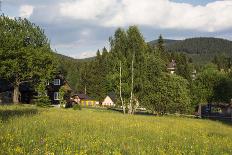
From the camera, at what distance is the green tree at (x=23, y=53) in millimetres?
66875

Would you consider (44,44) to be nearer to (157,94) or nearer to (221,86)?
(157,94)

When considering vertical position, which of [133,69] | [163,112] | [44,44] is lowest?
[163,112]

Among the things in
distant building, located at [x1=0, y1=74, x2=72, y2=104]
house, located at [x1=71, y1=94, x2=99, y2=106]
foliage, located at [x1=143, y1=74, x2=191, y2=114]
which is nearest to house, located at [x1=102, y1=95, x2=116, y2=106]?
house, located at [x1=71, y1=94, x2=99, y2=106]

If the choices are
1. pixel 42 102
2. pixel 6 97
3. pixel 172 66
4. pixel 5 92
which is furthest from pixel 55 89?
pixel 172 66

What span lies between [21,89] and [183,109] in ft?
108

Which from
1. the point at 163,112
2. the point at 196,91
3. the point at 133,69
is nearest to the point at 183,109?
the point at 163,112

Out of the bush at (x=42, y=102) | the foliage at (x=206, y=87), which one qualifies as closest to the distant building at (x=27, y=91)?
the bush at (x=42, y=102)

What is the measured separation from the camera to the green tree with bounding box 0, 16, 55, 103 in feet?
219

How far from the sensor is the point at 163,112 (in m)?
68.6

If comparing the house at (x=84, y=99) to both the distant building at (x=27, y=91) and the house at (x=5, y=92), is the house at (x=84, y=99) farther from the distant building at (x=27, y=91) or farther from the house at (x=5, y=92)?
the house at (x=5, y=92)

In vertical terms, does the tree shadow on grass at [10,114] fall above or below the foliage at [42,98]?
below

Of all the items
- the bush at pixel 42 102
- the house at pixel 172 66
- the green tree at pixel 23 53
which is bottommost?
the bush at pixel 42 102

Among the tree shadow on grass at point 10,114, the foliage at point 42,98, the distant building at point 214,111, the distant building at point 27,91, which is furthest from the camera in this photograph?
the distant building at point 214,111

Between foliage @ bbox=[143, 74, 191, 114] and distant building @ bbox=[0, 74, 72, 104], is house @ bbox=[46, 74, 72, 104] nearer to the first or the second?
distant building @ bbox=[0, 74, 72, 104]
